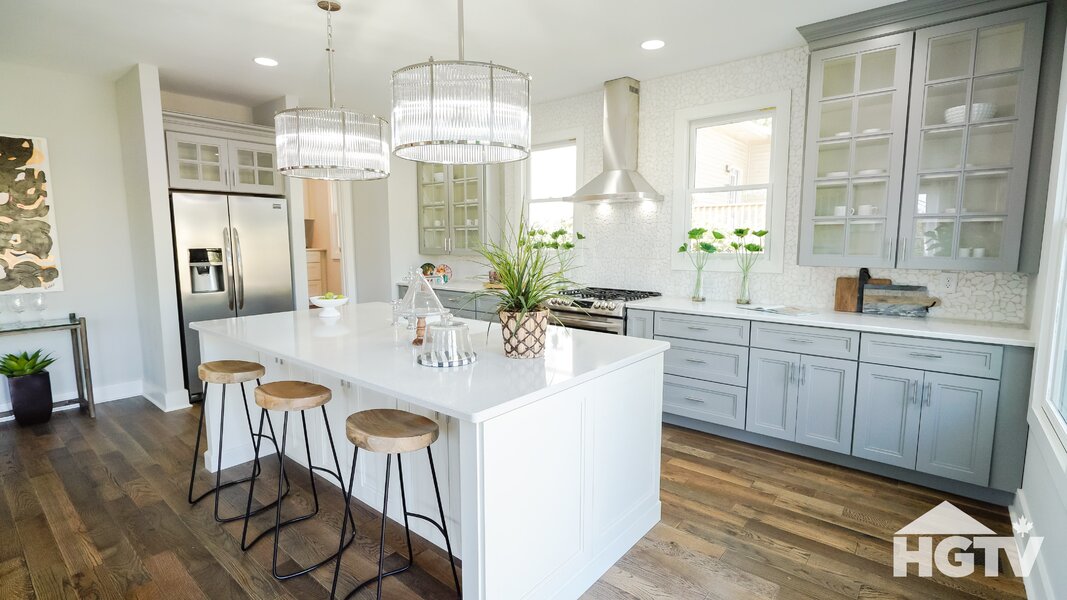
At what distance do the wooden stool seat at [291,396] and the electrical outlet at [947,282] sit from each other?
3515 millimetres

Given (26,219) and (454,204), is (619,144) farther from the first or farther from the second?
(26,219)

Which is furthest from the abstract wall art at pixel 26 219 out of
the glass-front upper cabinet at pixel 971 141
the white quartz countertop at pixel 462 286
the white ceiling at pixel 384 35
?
the glass-front upper cabinet at pixel 971 141

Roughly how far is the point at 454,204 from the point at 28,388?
3.70 m

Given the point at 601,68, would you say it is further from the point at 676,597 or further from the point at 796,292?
the point at 676,597

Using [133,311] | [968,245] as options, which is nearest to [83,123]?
[133,311]

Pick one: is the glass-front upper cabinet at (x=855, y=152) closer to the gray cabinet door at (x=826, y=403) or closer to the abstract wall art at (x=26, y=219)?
the gray cabinet door at (x=826, y=403)

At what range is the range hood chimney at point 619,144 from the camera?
13.6 ft

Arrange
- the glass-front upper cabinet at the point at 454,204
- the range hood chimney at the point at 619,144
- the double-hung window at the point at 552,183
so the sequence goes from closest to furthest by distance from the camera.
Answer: the range hood chimney at the point at 619,144
the double-hung window at the point at 552,183
the glass-front upper cabinet at the point at 454,204

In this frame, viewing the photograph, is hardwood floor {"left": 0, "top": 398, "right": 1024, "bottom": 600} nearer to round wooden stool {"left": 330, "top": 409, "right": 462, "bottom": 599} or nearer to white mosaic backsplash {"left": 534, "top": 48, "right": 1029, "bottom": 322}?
round wooden stool {"left": 330, "top": 409, "right": 462, "bottom": 599}

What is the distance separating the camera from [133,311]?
455 centimetres

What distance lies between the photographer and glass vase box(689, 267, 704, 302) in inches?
160

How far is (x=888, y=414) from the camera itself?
290cm

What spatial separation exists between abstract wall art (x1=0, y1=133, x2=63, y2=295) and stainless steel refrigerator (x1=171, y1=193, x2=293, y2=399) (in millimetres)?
875

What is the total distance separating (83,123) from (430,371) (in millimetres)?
4246
